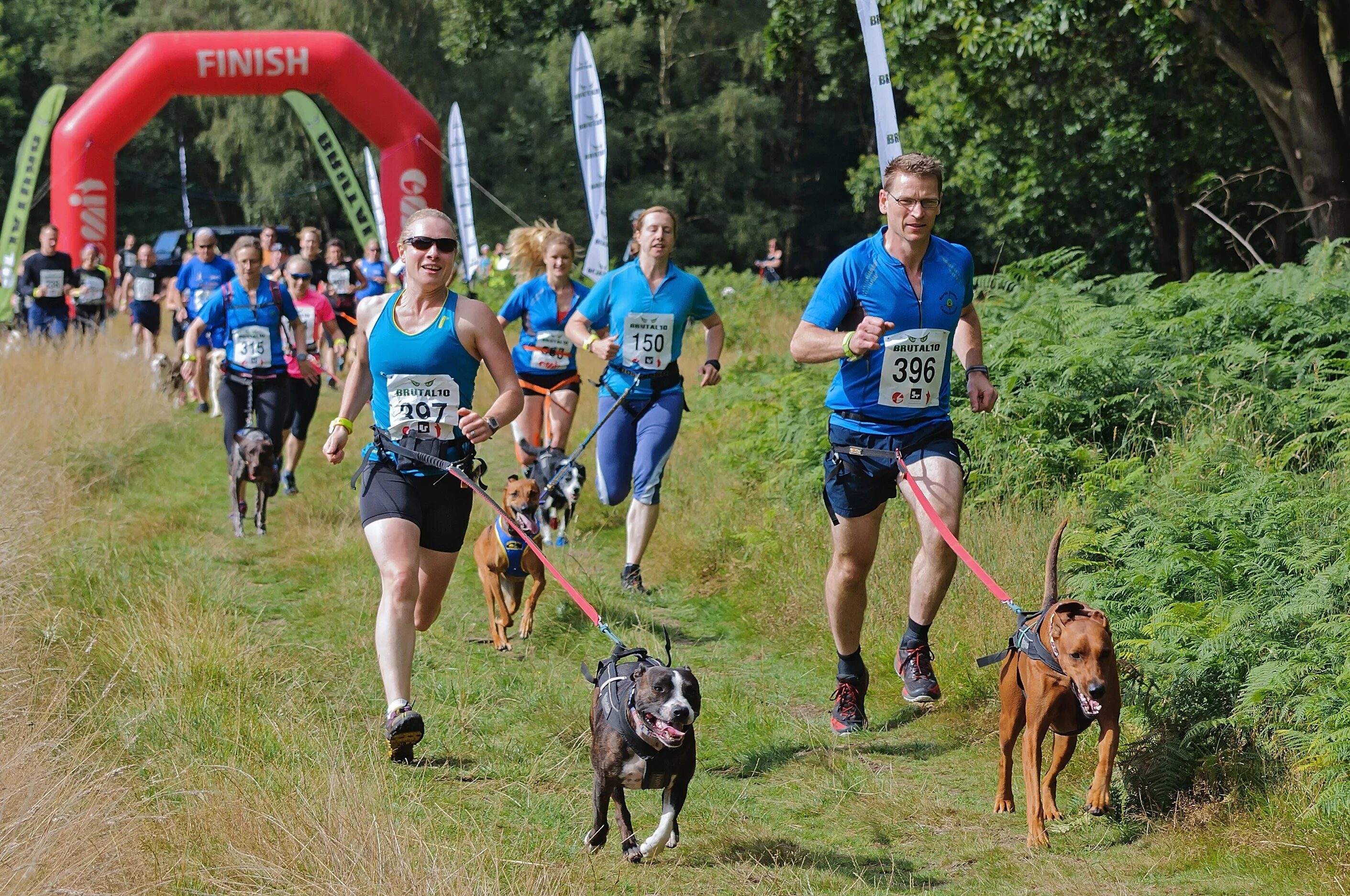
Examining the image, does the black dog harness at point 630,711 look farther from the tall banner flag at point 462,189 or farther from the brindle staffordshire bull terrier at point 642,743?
the tall banner flag at point 462,189

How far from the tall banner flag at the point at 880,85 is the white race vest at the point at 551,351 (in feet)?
8.36

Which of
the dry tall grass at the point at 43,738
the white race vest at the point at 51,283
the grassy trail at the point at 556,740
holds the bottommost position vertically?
the grassy trail at the point at 556,740

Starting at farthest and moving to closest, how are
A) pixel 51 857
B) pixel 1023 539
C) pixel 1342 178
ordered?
1. pixel 1342 178
2. pixel 1023 539
3. pixel 51 857

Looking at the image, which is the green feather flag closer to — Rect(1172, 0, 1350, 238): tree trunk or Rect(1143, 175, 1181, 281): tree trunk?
Rect(1143, 175, 1181, 281): tree trunk

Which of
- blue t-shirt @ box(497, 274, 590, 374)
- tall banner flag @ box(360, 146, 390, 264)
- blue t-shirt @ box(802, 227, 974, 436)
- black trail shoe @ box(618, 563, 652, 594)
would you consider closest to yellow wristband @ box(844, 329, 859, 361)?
blue t-shirt @ box(802, 227, 974, 436)

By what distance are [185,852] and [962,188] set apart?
68.4ft

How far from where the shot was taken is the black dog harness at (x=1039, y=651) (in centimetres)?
421

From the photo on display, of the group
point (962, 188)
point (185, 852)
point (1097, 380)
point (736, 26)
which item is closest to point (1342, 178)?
point (1097, 380)

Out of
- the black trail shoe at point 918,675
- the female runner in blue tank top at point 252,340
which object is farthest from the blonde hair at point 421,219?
the female runner in blue tank top at point 252,340

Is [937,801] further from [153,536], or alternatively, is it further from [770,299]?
[770,299]

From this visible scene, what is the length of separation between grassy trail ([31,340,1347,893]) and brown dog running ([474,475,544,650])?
14 cm

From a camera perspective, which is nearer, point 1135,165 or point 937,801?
point 937,801

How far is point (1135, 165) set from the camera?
20641 mm

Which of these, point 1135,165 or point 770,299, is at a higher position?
point 1135,165
